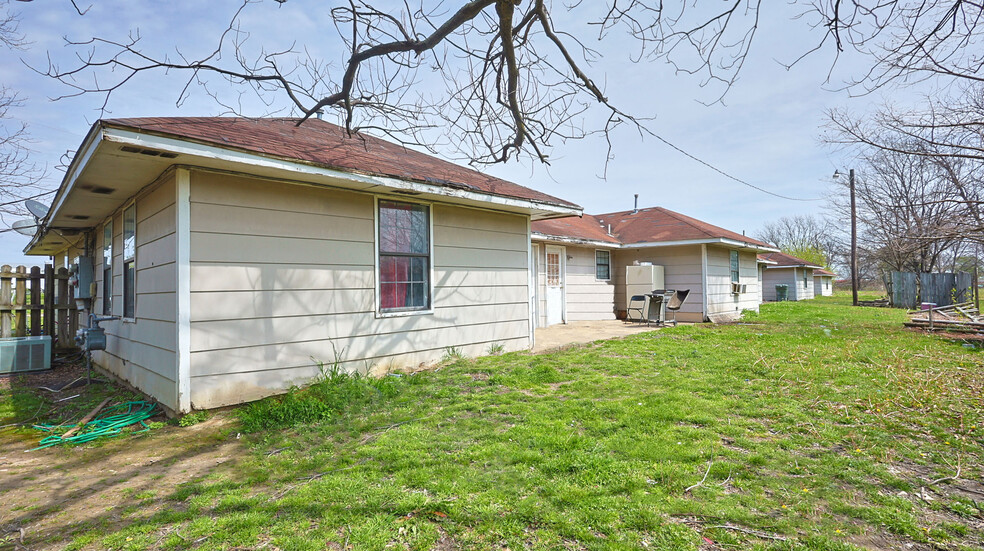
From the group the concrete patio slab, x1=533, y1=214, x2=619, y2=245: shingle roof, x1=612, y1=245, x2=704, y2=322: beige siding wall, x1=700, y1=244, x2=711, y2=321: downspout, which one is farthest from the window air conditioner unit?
x1=700, y1=244, x2=711, y2=321: downspout

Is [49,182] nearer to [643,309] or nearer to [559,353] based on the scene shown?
[559,353]

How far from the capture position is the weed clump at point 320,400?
14.1ft

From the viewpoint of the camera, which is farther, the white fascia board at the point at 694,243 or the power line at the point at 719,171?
the white fascia board at the point at 694,243

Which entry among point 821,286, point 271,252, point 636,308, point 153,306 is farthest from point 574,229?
point 821,286

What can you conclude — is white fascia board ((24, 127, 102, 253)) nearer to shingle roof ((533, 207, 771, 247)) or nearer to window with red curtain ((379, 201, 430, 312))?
window with red curtain ((379, 201, 430, 312))

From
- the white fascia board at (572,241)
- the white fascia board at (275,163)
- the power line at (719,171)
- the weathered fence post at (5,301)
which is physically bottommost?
the weathered fence post at (5,301)

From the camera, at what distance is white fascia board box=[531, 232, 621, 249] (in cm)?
1090

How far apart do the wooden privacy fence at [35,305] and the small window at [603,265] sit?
12.2 meters

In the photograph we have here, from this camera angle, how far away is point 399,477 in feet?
9.84

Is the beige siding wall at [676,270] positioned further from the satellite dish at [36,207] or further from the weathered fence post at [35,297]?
the weathered fence post at [35,297]

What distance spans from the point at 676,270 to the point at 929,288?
49.2 feet

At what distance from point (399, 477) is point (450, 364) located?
11.3 ft

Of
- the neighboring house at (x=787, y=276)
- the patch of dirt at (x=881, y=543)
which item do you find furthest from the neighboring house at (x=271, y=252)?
the neighboring house at (x=787, y=276)

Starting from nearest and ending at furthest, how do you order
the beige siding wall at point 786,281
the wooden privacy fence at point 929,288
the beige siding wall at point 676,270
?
1. the beige siding wall at point 676,270
2. the wooden privacy fence at point 929,288
3. the beige siding wall at point 786,281
